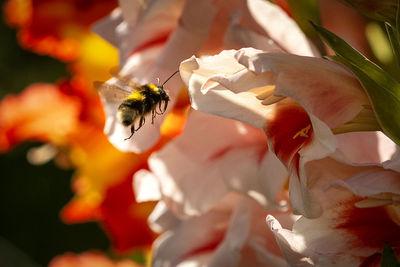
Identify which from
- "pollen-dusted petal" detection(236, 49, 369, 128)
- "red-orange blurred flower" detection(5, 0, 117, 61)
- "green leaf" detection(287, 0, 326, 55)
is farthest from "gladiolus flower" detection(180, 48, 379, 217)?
"red-orange blurred flower" detection(5, 0, 117, 61)

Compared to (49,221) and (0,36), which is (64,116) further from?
(0,36)

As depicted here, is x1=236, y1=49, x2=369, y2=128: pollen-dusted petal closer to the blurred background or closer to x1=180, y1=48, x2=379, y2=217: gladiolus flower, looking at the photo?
x1=180, y1=48, x2=379, y2=217: gladiolus flower

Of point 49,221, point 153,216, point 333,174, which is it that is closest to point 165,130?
point 153,216

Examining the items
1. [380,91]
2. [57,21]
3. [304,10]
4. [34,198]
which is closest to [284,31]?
[304,10]

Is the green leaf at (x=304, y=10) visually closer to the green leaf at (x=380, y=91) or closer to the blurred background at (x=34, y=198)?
the green leaf at (x=380, y=91)

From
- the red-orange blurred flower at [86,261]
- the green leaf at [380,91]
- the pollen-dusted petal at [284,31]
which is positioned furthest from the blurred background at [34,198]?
the green leaf at [380,91]

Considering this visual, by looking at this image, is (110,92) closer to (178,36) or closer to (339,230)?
(178,36)
